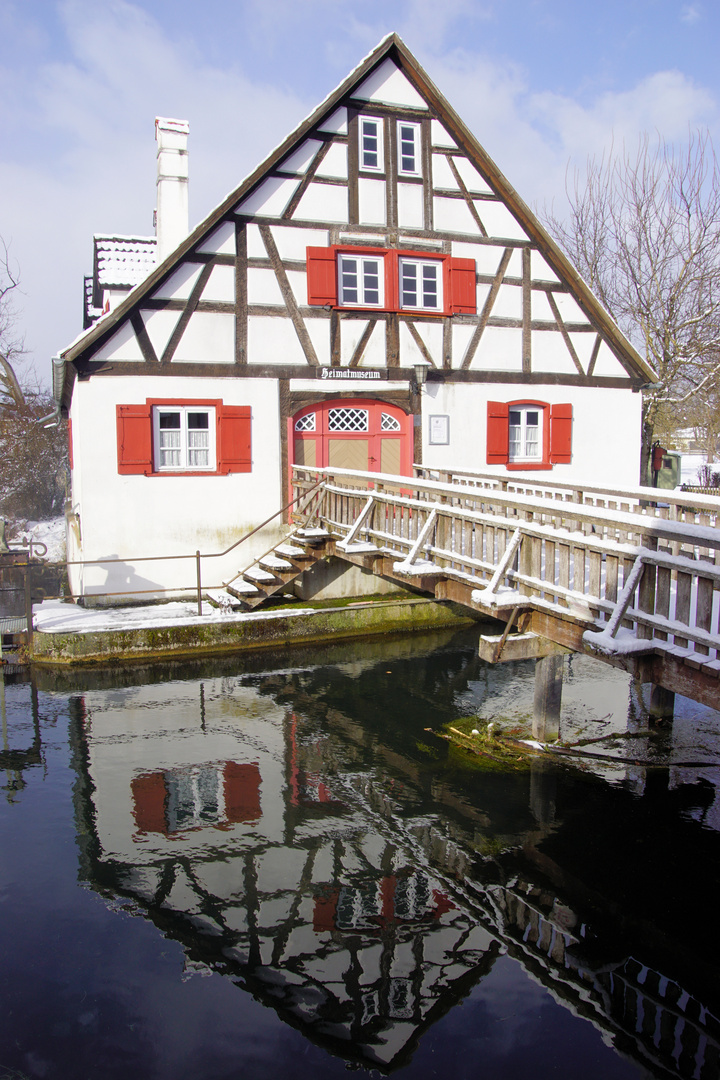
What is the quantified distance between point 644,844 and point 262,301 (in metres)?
10.9

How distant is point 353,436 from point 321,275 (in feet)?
9.50

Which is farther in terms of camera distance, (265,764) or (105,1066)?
(265,764)

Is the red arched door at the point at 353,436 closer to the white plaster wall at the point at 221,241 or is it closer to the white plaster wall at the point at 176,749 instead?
the white plaster wall at the point at 221,241

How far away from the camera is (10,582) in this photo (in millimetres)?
18875

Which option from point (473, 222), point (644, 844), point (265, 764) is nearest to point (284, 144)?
point (473, 222)

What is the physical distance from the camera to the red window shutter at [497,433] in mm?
15922

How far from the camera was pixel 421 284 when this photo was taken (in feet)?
50.9

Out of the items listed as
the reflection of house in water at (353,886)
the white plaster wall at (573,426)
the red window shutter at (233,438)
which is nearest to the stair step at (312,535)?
the red window shutter at (233,438)

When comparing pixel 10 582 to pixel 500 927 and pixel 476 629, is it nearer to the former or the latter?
pixel 476 629

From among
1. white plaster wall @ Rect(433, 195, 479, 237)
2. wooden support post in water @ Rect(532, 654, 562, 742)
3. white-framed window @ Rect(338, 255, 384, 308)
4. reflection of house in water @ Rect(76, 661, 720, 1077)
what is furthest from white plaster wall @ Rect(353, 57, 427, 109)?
reflection of house in water @ Rect(76, 661, 720, 1077)

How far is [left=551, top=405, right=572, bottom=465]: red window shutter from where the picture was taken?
16.5 meters

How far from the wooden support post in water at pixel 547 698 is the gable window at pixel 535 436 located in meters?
8.18

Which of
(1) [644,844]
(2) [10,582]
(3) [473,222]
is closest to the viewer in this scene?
(1) [644,844]

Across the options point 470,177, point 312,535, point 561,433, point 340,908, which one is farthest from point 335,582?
point 340,908
